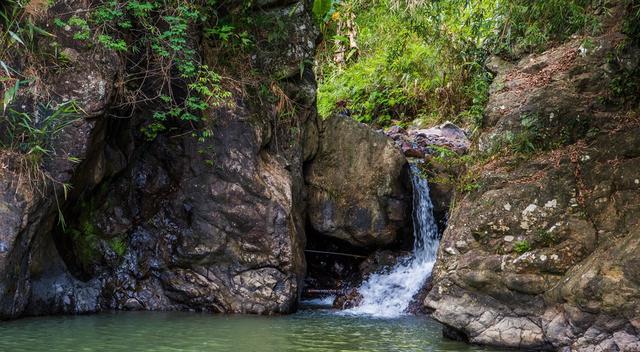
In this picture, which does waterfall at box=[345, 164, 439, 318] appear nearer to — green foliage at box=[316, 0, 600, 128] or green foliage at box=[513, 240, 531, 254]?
green foliage at box=[316, 0, 600, 128]

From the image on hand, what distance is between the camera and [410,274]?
10.8 metres

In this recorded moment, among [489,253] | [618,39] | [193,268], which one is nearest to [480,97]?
[618,39]

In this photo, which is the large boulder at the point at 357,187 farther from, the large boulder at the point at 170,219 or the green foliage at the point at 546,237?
the green foliage at the point at 546,237

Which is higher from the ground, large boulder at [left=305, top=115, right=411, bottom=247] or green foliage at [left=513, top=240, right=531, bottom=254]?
large boulder at [left=305, top=115, right=411, bottom=247]

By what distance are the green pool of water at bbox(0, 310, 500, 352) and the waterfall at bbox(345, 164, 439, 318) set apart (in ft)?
4.12

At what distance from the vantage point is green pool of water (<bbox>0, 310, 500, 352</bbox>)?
20.6 ft

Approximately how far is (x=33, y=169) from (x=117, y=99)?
165cm

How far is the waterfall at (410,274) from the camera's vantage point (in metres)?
10.1

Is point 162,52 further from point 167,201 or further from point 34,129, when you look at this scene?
point 167,201

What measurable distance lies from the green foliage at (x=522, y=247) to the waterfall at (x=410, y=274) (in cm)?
300

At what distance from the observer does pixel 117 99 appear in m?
8.59

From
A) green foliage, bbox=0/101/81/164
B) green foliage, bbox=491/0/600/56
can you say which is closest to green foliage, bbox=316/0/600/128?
green foliage, bbox=491/0/600/56

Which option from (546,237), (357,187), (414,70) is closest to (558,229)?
(546,237)

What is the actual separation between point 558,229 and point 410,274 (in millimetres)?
4281
